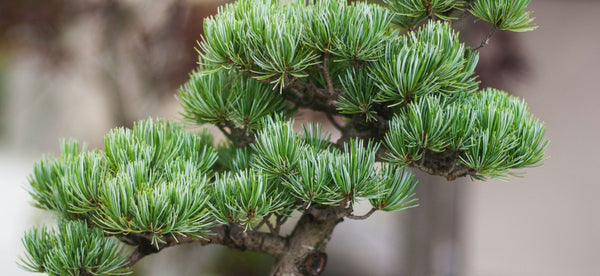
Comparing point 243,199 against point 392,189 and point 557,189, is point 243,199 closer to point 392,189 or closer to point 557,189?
point 392,189

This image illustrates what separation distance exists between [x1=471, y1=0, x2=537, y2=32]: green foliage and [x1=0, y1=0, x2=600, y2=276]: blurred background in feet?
3.12

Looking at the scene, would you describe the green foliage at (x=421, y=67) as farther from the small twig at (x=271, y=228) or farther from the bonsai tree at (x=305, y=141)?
the small twig at (x=271, y=228)

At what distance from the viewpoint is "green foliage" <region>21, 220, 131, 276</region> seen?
700 millimetres

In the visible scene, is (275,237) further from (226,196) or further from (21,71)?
(21,71)

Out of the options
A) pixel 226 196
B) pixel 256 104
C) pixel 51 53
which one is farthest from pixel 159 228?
pixel 51 53

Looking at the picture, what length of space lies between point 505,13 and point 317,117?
45.6 inches

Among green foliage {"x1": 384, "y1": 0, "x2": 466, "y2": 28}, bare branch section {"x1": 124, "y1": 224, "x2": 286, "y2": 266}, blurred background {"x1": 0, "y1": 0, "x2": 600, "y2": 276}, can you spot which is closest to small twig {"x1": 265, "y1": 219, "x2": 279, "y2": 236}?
bare branch section {"x1": 124, "y1": 224, "x2": 286, "y2": 266}

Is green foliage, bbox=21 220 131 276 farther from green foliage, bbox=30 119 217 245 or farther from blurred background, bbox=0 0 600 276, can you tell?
blurred background, bbox=0 0 600 276

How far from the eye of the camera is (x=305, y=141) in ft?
2.43

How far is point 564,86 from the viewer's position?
101 inches

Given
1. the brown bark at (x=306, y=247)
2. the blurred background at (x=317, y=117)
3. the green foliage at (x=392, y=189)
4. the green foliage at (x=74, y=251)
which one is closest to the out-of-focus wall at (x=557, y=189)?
the blurred background at (x=317, y=117)

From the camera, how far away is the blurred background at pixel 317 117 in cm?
197

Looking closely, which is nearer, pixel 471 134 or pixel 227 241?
pixel 471 134

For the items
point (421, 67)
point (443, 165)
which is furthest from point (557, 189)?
point (421, 67)
